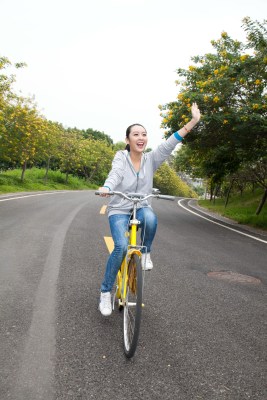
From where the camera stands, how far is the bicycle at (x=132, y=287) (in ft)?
9.28

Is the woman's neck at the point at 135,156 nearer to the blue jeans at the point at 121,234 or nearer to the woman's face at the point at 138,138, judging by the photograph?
the woman's face at the point at 138,138

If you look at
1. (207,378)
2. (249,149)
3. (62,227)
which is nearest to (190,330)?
(207,378)

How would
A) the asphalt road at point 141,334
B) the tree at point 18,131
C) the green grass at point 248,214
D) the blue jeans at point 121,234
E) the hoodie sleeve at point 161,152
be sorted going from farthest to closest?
1. the tree at point 18,131
2. the green grass at point 248,214
3. the hoodie sleeve at point 161,152
4. the blue jeans at point 121,234
5. the asphalt road at point 141,334

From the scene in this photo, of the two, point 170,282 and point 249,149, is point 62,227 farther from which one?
point 249,149

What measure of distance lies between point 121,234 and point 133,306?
727 mm

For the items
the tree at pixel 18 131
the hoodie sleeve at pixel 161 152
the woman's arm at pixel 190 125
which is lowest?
the hoodie sleeve at pixel 161 152

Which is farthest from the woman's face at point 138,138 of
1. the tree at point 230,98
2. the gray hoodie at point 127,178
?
the tree at point 230,98

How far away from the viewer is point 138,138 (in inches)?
144

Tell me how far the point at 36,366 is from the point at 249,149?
13.2 metres

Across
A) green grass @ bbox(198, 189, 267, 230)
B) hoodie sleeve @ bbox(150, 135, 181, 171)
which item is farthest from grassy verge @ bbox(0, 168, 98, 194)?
hoodie sleeve @ bbox(150, 135, 181, 171)

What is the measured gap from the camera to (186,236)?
9789 mm

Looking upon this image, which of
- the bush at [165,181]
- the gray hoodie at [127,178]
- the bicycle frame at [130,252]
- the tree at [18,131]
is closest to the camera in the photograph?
the bicycle frame at [130,252]

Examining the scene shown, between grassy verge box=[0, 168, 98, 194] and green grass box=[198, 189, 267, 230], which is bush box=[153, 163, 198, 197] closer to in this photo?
grassy verge box=[0, 168, 98, 194]

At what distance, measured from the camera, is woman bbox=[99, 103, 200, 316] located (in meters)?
3.52
